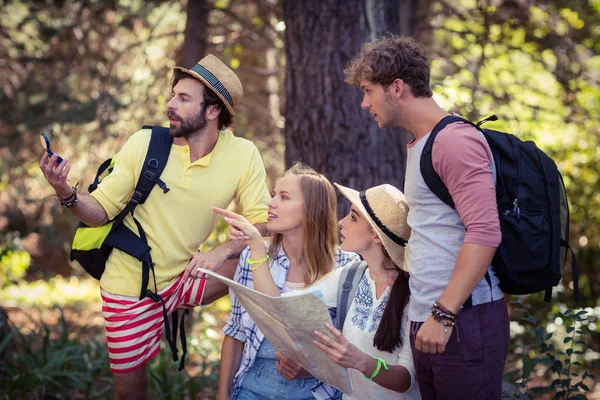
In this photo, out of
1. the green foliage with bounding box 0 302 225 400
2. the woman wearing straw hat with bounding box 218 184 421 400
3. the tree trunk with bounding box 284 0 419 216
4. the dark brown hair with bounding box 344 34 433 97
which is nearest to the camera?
the dark brown hair with bounding box 344 34 433 97

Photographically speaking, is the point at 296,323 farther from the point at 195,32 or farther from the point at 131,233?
the point at 195,32

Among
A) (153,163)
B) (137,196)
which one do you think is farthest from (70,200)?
(153,163)

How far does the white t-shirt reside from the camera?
2760 millimetres

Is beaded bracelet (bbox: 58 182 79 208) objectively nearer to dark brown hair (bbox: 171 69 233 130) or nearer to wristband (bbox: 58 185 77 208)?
wristband (bbox: 58 185 77 208)

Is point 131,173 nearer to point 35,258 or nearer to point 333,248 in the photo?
point 333,248

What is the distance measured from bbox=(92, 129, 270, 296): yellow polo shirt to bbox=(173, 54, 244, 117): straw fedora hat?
28cm

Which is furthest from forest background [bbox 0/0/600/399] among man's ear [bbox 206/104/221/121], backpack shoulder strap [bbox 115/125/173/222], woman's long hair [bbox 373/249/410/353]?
backpack shoulder strap [bbox 115/125/173/222]

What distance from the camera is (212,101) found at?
11.5 ft

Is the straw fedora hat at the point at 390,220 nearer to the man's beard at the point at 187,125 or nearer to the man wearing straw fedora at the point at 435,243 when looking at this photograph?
the man wearing straw fedora at the point at 435,243

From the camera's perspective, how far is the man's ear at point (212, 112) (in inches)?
137

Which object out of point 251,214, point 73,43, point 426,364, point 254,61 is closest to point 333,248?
point 251,214

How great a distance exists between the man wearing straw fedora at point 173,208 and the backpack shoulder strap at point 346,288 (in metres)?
0.63

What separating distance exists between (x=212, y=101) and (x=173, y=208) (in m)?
0.61

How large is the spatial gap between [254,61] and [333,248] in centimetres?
690
